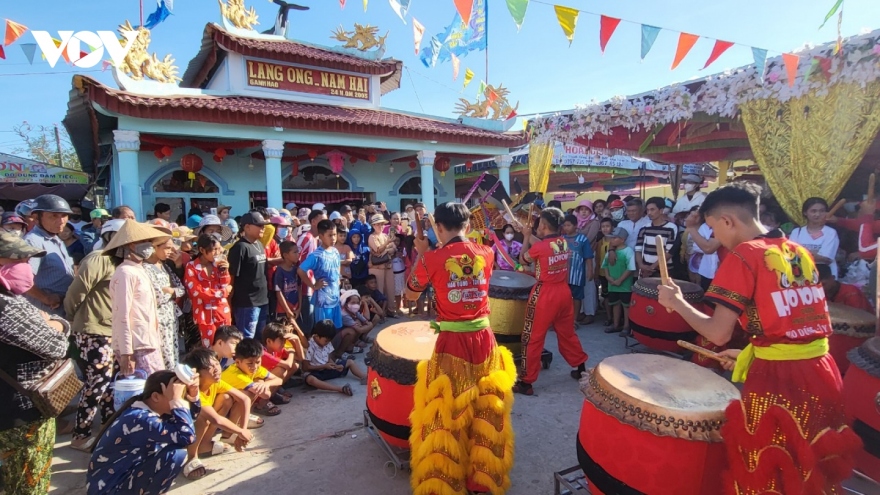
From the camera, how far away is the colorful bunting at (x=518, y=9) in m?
5.62

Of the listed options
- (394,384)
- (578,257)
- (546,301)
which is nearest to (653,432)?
(394,384)

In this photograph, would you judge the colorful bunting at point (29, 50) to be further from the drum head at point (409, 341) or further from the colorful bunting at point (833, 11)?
the colorful bunting at point (833, 11)

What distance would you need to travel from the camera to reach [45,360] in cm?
252

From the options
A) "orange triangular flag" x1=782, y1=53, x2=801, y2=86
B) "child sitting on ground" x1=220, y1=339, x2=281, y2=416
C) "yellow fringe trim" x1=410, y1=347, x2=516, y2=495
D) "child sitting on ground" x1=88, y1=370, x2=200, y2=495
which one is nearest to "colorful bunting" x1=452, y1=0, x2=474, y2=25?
"orange triangular flag" x1=782, y1=53, x2=801, y2=86

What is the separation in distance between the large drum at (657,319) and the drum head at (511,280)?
1.26 m

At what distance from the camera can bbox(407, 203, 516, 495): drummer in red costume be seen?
102 inches

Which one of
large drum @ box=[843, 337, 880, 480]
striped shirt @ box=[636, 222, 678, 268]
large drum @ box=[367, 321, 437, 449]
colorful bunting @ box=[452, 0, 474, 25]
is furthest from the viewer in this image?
striped shirt @ box=[636, 222, 678, 268]

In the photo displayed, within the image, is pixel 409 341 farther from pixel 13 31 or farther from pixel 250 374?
pixel 13 31

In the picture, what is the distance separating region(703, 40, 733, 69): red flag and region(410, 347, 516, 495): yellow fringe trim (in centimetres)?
507

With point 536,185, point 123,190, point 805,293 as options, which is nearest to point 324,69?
point 123,190

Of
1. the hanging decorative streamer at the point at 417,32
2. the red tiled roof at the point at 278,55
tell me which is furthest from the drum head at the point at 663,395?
the red tiled roof at the point at 278,55

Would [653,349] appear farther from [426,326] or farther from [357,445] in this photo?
[357,445]

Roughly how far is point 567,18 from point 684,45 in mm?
1475

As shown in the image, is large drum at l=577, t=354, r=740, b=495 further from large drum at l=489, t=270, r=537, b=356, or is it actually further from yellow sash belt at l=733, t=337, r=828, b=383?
large drum at l=489, t=270, r=537, b=356
